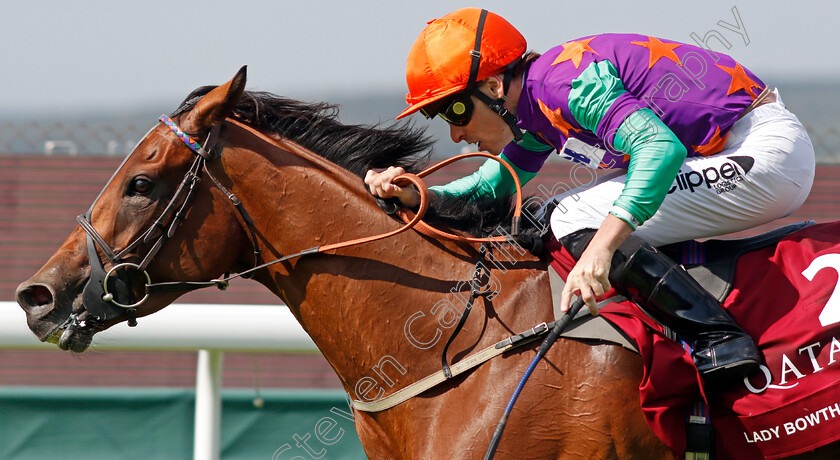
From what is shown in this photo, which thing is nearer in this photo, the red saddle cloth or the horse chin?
the red saddle cloth

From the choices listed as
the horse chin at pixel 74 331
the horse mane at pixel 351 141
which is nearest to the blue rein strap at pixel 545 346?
the horse mane at pixel 351 141

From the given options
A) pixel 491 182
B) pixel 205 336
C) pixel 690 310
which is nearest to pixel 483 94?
pixel 491 182

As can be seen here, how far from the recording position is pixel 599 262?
6.36ft

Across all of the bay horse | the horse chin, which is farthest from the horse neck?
the horse chin

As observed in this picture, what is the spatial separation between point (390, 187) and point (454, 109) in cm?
32

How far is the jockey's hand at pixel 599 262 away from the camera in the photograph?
1.93 metres

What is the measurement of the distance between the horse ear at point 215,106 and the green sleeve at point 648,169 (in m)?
1.15

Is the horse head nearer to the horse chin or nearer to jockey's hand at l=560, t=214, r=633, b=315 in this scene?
the horse chin

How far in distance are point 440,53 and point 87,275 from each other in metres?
1.27

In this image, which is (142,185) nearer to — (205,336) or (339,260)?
(339,260)

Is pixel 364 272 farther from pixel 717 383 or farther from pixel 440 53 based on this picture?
pixel 717 383

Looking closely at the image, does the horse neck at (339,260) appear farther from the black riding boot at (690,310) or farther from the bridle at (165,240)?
the black riding boot at (690,310)

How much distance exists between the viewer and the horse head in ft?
7.52

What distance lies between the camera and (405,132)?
265cm
